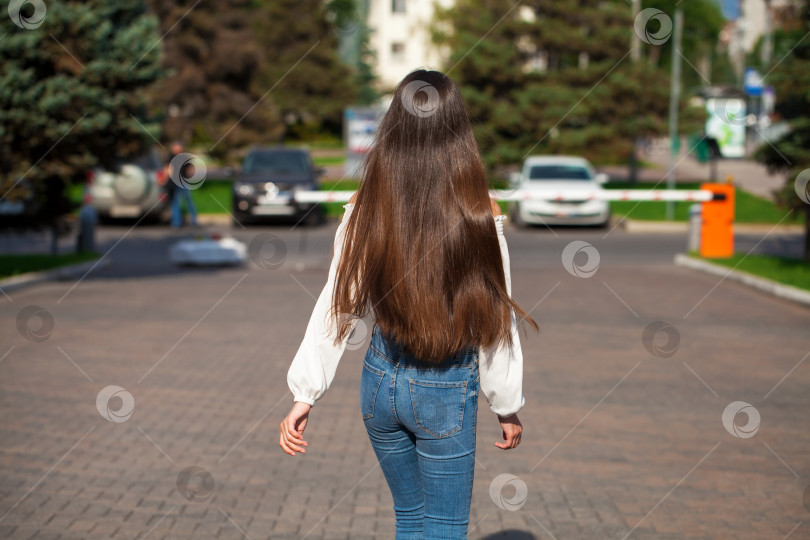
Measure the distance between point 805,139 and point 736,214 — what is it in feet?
43.2

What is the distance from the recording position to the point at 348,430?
258 inches

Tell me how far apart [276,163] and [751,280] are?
49.0 feet

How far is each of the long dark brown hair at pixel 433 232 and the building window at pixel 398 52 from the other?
3053 inches

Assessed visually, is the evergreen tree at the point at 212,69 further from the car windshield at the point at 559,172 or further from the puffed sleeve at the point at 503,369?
the puffed sleeve at the point at 503,369

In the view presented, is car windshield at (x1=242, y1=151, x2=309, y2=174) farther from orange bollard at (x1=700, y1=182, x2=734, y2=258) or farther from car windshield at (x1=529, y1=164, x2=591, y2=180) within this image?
orange bollard at (x1=700, y1=182, x2=734, y2=258)

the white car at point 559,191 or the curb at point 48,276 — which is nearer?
the curb at point 48,276

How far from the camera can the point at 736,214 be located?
90.6ft

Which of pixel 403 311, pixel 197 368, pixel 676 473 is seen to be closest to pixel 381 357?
pixel 403 311

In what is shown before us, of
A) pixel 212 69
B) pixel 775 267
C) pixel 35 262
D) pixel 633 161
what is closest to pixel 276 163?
pixel 35 262

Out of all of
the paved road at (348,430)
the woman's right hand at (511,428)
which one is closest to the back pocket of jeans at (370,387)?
the woman's right hand at (511,428)

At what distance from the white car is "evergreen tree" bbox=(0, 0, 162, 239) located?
1033 centimetres

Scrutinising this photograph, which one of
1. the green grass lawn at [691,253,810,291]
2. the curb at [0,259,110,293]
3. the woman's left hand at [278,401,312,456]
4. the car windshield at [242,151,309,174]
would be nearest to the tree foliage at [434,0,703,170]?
the car windshield at [242,151,309,174]

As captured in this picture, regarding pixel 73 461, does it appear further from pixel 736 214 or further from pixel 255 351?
pixel 736 214

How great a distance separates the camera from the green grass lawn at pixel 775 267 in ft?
45.3
